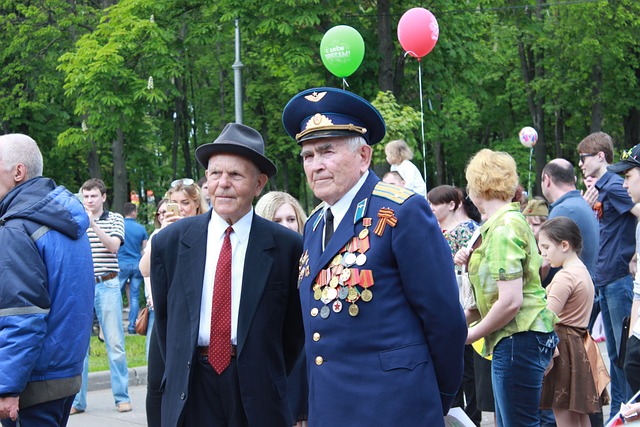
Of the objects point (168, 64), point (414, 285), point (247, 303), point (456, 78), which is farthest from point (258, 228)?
point (456, 78)

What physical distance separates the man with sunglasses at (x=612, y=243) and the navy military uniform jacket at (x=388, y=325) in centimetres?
453

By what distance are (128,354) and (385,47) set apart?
41.9 feet

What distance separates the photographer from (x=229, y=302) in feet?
13.7

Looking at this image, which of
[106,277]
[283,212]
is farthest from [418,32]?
[283,212]

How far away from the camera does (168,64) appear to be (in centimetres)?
2220

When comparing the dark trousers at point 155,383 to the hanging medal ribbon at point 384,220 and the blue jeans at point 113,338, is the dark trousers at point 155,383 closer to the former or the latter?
the hanging medal ribbon at point 384,220

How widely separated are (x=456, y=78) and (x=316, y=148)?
21.0 meters

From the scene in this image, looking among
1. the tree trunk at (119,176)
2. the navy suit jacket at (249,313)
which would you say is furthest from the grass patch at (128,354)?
the tree trunk at (119,176)

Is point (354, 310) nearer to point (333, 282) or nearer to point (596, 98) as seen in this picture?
point (333, 282)

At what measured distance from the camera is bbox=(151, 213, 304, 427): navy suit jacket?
409 cm

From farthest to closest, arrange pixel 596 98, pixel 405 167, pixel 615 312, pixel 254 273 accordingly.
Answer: pixel 596 98 < pixel 405 167 < pixel 615 312 < pixel 254 273

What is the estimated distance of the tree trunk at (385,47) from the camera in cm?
2269

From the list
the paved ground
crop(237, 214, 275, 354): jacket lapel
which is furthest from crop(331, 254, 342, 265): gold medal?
the paved ground

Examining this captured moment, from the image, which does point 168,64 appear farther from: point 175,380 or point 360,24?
point 175,380
